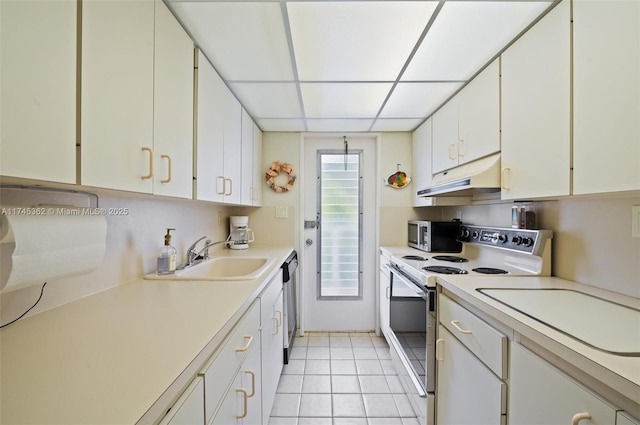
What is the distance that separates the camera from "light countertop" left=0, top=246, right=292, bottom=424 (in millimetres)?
436

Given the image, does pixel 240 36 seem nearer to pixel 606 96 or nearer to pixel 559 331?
pixel 606 96

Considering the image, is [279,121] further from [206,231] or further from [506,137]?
[506,137]

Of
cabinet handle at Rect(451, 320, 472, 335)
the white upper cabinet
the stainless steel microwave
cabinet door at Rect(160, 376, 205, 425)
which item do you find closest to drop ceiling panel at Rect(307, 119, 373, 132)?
the white upper cabinet

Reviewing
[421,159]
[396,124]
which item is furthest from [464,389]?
[396,124]

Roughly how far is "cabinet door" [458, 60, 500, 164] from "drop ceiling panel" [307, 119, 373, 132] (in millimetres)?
864

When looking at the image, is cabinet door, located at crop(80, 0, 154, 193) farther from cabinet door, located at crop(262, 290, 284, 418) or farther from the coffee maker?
the coffee maker

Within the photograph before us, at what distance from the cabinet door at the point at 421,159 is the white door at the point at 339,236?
43 centimetres

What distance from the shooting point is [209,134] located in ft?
4.70

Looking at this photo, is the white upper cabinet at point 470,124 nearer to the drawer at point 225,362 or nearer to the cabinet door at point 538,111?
the cabinet door at point 538,111

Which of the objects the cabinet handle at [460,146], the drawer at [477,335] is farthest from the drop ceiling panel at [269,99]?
the drawer at [477,335]

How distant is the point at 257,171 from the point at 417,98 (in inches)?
62.1

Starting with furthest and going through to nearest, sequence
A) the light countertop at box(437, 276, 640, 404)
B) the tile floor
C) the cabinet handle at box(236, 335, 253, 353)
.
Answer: the tile floor, the cabinet handle at box(236, 335, 253, 353), the light countertop at box(437, 276, 640, 404)

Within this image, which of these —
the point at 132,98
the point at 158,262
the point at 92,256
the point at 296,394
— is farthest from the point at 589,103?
the point at 296,394

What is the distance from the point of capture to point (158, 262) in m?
1.31
